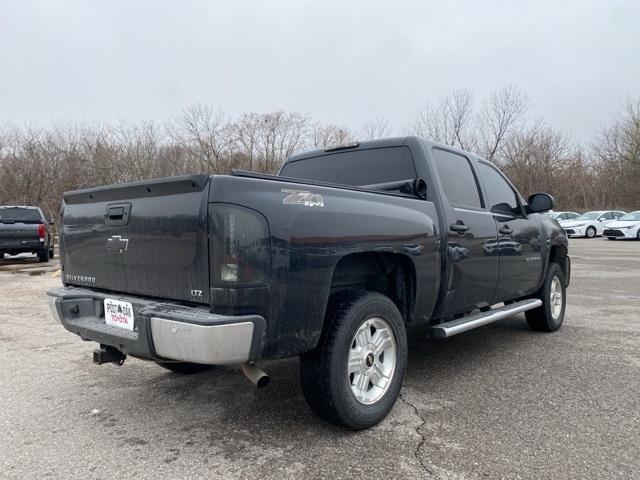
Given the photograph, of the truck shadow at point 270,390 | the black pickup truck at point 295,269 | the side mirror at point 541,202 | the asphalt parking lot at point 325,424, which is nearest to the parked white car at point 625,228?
the asphalt parking lot at point 325,424

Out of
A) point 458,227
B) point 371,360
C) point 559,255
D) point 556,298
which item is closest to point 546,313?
point 556,298

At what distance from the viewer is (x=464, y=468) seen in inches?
110

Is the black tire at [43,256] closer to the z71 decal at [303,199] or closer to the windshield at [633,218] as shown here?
the z71 decal at [303,199]

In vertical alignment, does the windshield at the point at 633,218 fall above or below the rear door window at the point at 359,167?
below

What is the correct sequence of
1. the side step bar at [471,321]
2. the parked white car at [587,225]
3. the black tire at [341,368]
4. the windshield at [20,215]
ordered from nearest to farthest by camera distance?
the black tire at [341,368] < the side step bar at [471,321] < the windshield at [20,215] < the parked white car at [587,225]

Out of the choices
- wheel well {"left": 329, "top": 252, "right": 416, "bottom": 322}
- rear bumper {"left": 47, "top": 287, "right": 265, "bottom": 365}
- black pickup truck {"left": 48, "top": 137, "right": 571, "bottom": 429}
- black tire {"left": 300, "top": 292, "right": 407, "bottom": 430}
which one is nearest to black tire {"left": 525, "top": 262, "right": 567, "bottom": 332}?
black pickup truck {"left": 48, "top": 137, "right": 571, "bottom": 429}

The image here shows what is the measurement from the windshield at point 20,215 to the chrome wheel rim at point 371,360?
14.1 m

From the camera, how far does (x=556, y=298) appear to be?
6199mm

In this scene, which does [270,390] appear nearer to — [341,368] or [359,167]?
[341,368]

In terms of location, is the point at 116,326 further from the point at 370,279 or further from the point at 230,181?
the point at 370,279

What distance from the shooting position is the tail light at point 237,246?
261cm

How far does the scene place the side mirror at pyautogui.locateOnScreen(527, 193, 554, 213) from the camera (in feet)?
18.2

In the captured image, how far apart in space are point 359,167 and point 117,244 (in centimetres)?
213

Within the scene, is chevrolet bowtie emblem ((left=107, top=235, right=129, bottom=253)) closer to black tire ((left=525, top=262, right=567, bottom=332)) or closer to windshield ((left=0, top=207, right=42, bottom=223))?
black tire ((left=525, top=262, right=567, bottom=332))
